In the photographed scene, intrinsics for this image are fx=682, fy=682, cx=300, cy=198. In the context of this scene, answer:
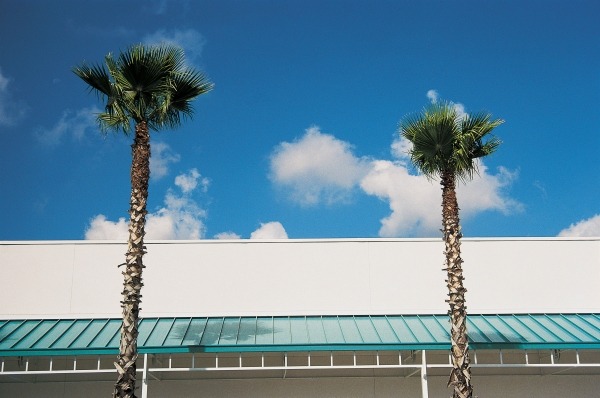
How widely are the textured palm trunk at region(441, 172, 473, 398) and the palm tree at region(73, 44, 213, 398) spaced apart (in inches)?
238

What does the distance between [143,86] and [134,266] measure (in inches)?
152

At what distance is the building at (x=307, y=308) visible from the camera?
19.4 m

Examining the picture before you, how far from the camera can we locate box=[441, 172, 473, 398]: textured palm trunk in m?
14.2

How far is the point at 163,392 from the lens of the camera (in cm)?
1961

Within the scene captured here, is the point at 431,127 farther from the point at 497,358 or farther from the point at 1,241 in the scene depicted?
the point at 1,241

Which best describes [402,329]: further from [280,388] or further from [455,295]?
[455,295]

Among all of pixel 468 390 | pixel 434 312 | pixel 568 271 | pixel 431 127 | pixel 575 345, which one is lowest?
pixel 468 390

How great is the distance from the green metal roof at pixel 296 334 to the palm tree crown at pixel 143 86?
595 centimetres

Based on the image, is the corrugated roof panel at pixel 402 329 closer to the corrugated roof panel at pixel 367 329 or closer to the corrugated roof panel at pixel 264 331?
the corrugated roof panel at pixel 367 329

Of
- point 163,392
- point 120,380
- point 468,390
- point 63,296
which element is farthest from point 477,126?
point 63,296

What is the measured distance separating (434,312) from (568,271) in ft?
14.8

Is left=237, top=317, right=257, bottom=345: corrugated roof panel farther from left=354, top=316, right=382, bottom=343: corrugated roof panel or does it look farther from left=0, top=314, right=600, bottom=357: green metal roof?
left=354, top=316, right=382, bottom=343: corrugated roof panel

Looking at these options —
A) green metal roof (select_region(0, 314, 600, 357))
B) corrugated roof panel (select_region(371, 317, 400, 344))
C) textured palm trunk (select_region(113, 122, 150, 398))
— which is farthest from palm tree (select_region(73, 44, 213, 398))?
corrugated roof panel (select_region(371, 317, 400, 344))

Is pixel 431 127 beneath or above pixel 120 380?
above
